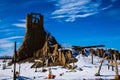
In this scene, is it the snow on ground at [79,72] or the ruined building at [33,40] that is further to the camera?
the ruined building at [33,40]

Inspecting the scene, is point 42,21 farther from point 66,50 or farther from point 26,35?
point 66,50

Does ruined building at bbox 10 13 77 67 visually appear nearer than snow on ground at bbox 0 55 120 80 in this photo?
No

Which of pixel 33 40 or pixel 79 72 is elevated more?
pixel 33 40

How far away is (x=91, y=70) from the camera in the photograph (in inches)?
1752

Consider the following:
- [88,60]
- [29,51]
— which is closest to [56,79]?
[88,60]

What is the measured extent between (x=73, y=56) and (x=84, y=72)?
12.5 m

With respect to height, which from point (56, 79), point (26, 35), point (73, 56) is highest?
point (26, 35)

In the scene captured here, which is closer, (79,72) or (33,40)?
(79,72)

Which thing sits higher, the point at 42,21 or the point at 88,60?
the point at 42,21

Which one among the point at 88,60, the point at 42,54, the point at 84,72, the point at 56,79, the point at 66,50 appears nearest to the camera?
the point at 56,79

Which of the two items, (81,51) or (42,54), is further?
(42,54)

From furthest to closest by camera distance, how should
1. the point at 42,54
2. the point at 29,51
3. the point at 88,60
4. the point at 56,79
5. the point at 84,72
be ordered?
1. the point at 29,51
2. the point at 42,54
3. the point at 88,60
4. the point at 84,72
5. the point at 56,79

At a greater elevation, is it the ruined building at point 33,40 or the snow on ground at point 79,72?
the ruined building at point 33,40

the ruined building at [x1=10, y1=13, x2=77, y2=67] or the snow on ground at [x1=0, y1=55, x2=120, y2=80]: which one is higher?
the ruined building at [x1=10, y1=13, x2=77, y2=67]
